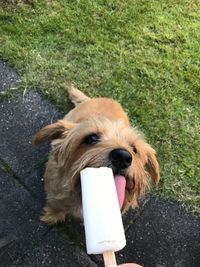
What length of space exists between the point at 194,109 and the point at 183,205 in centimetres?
124

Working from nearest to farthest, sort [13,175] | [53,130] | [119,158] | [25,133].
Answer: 1. [119,158]
2. [53,130]
3. [13,175]
4. [25,133]

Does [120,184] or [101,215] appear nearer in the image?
[101,215]

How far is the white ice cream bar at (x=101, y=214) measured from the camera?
196cm

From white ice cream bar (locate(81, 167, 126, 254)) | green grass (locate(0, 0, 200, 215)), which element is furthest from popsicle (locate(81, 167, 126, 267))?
green grass (locate(0, 0, 200, 215))

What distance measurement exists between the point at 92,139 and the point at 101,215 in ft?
2.49

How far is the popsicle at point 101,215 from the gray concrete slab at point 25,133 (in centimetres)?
156

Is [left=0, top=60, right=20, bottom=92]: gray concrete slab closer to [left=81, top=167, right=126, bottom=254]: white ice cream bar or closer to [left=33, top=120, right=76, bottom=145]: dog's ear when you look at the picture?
[left=33, top=120, right=76, bottom=145]: dog's ear

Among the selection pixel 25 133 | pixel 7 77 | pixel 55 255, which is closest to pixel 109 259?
pixel 55 255

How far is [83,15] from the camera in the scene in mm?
5180

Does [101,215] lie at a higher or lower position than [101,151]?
higher

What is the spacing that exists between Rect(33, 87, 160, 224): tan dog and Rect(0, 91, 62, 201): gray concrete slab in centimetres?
46

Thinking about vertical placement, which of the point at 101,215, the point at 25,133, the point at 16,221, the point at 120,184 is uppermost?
the point at 101,215

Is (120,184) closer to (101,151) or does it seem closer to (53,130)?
(101,151)

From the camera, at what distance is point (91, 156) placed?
8.34 ft
